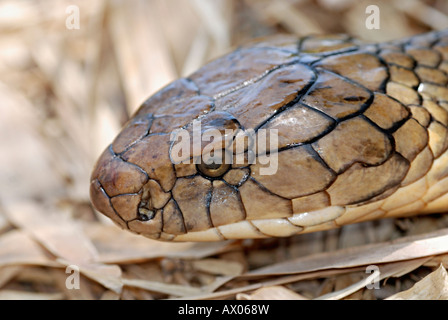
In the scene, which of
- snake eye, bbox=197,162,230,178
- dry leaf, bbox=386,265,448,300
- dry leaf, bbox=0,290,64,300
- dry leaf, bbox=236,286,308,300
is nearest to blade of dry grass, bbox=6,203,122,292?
dry leaf, bbox=0,290,64,300

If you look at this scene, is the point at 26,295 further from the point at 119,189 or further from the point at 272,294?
the point at 272,294

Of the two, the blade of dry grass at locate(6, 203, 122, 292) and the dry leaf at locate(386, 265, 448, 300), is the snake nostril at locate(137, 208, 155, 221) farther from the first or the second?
the dry leaf at locate(386, 265, 448, 300)

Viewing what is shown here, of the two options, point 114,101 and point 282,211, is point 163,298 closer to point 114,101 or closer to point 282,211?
point 282,211

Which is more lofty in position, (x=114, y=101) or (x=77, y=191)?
(x=114, y=101)

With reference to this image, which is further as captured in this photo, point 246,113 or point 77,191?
point 77,191

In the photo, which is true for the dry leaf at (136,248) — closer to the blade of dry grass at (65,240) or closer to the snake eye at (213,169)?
the blade of dry grass at (65,240)

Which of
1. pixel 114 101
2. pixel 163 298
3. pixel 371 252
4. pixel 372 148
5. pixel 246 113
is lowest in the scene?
pixel 163 298
